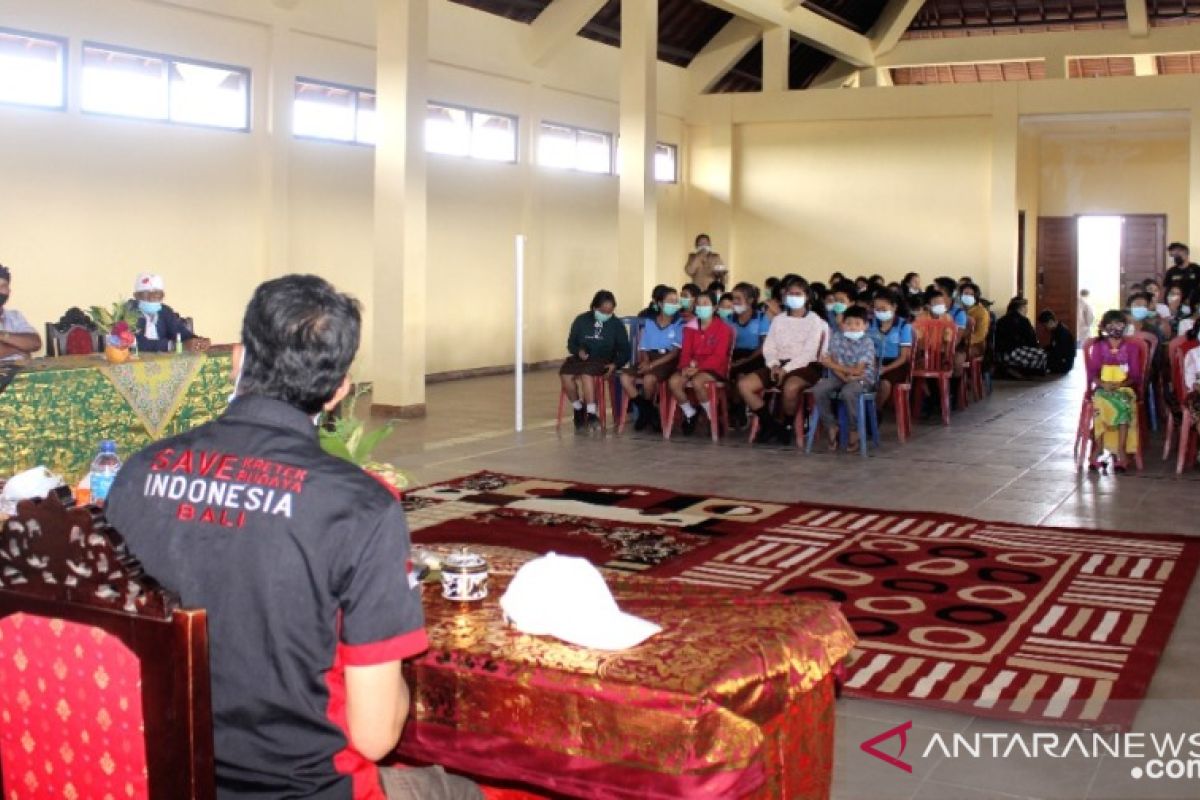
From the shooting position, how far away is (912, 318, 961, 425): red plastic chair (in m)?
11.1

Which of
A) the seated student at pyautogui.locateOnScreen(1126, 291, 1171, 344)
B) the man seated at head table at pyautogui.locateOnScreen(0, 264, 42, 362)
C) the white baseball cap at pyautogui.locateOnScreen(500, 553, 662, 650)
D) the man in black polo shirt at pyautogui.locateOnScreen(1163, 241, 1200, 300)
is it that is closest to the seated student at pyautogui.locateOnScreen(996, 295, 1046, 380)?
the man in black polo shirt at pyautogui.locateOnScreen(1163, 241, 1200, 300)

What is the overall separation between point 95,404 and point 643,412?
489 cm

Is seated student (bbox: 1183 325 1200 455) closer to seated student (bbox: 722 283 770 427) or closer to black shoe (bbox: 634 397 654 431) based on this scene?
seated student (bbox: 722 283 770 427)

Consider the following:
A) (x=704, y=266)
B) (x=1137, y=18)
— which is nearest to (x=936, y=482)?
(x=704, y=266)

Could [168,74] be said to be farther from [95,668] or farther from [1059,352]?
[1059,352]

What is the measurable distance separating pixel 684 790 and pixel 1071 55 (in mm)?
19366

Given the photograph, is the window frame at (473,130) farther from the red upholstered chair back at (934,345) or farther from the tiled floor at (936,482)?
the red upholstered chair back at (934,345)

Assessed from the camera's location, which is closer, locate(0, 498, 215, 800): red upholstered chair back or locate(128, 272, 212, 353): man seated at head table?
locate(0, 498, 215, 800): red upholstered chair back

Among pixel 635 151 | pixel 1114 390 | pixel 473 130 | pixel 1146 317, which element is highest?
pixel 473 130

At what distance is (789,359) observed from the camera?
971 cm

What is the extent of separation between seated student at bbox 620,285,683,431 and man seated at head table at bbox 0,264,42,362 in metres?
4.36

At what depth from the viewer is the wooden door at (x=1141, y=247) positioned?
19234 mm

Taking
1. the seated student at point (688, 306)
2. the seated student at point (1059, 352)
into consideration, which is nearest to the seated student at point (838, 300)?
the seated student at point (688, 306)

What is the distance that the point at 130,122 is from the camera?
10555mm
